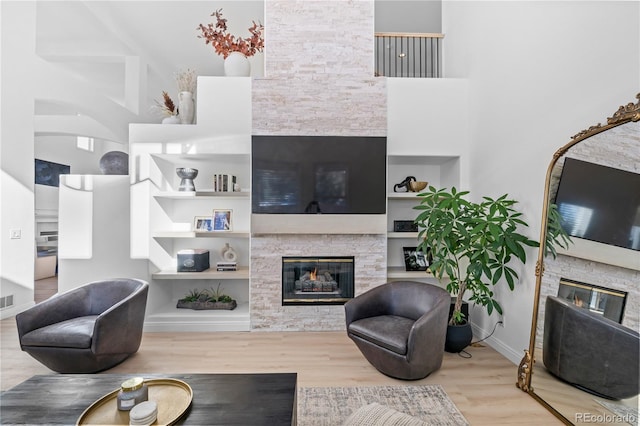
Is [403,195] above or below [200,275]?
above

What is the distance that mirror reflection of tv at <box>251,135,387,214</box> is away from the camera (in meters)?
3.76

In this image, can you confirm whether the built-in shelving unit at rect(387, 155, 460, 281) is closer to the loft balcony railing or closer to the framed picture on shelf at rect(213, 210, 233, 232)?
the loft balcony railing

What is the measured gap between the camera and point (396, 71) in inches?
247

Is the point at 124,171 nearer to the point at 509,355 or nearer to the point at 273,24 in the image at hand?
the point at 273,24

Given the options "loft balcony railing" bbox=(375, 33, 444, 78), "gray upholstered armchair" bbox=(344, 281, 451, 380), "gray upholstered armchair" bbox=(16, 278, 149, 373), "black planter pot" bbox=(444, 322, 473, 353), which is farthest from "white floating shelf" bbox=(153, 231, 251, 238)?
"loft balcony railing" bbox=(375, 33, 444, 78)

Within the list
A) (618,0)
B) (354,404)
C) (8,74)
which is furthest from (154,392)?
(8,74)

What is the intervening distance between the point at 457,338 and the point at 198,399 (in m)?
2.44

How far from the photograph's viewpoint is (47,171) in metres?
7.87

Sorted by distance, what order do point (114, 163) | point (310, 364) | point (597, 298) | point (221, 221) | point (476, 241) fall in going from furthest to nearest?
point (221, 221) < point (114, 163) < point (476, 241) < point (310, 364) < point (597, 298)

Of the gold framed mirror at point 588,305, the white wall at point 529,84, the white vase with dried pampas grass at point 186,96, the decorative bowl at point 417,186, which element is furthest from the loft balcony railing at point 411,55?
the gold framed mirror at point 588,305

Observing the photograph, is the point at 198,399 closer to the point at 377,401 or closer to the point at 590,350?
the point at 377,401

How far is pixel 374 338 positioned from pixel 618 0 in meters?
2.78

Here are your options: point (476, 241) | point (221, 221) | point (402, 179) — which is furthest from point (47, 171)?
point (476, 241)

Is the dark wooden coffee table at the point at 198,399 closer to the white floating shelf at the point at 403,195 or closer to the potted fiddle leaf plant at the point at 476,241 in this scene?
the potted fiddle leaf plant at the point at 476,241
